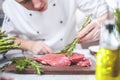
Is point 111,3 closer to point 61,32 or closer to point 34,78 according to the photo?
point 61,32

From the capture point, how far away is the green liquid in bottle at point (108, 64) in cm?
79

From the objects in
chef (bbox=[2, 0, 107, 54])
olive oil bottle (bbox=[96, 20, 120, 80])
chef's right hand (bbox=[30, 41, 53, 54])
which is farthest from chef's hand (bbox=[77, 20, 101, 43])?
olive oil bottle (bbox=[96, 20, 120, 80])

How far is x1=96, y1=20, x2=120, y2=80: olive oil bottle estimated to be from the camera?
2.55 ft

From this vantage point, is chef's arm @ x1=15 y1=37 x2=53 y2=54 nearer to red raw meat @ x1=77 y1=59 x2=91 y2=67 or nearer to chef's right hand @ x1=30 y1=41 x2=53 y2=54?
chef's right hand @ x1=30 y1=41 x2=53 y2=54

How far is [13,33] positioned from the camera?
1.58 meters

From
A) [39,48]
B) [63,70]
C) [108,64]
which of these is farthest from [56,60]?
[108,64]

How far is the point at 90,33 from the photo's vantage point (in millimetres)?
1604

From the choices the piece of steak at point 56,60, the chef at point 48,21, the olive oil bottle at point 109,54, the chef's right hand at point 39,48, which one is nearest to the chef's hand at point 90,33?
the chef at point 48,21

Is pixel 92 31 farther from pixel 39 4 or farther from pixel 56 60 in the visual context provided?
pixel 56 60

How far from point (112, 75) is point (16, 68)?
466 mm

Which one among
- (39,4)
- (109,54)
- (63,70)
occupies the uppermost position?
(39,4)

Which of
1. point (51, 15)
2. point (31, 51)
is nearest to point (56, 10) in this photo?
point (51, 15)

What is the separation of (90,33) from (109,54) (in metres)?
0.82

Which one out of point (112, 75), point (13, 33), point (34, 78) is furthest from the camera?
point (13, 33)
